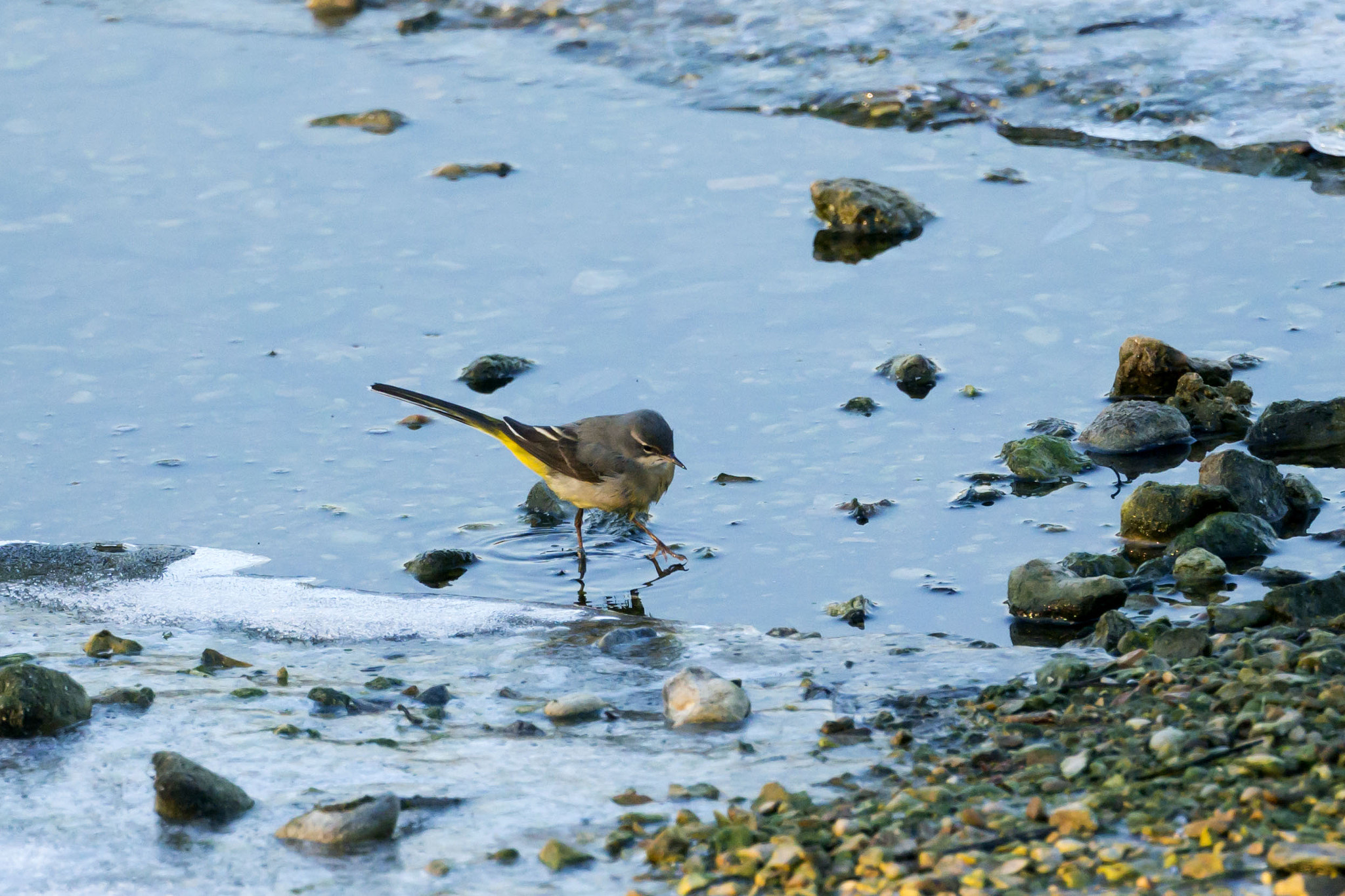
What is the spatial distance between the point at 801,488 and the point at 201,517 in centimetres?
245

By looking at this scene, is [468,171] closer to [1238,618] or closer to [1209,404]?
[1209,404]

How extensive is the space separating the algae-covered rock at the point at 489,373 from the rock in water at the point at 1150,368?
2.78 m

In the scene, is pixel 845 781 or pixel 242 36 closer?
pixel 845 781

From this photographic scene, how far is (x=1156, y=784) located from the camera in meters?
3.52

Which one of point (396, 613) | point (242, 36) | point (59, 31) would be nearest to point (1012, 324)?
point (396, 613)

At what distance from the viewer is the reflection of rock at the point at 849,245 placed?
836 centimetres

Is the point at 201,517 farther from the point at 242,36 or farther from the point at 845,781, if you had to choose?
the point at 242,36

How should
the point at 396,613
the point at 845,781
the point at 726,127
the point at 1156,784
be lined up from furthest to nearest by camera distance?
the point at 726,127
the point at 396,613
the point at 845,781
the point at 1156,784

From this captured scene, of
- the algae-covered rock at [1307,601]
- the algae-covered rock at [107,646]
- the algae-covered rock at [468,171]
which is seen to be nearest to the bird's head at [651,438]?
the algae-covered rock at [107,646]

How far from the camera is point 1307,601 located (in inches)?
187

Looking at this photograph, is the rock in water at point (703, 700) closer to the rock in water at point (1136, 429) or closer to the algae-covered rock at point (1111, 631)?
the algae-covered rock at point (1111, 631)

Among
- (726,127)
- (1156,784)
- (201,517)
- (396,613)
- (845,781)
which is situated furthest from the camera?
(726,127)

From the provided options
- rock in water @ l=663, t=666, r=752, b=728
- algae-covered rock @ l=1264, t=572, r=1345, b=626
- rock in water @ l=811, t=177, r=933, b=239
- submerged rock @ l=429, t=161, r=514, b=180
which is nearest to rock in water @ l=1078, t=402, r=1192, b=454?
algae-covered rock @ l=1264, t=572, r=1345, b=626

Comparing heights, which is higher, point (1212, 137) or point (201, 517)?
point (1212, 137)
